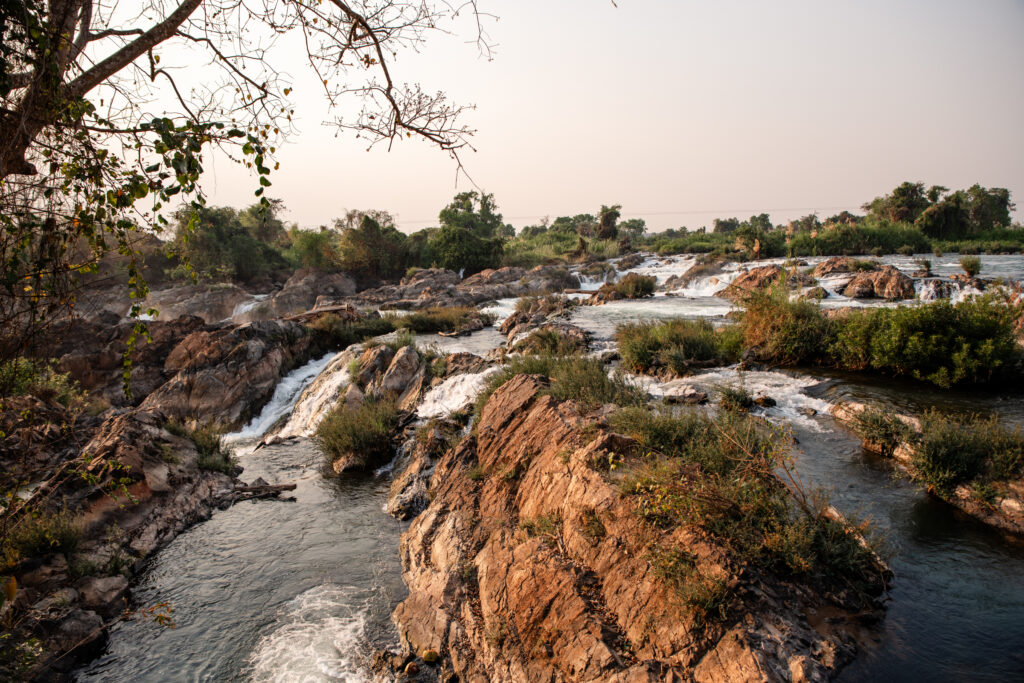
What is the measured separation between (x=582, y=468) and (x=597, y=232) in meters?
54.4

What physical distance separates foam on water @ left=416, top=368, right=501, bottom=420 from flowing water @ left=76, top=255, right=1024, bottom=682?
2.40 metres

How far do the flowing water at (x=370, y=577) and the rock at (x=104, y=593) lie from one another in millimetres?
218

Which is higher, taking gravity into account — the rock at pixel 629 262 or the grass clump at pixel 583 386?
the rock at pixel 629 262

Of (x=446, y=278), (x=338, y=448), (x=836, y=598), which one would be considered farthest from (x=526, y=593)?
(x=446, y=278)

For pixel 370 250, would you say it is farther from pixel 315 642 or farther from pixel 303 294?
pixel 315 642

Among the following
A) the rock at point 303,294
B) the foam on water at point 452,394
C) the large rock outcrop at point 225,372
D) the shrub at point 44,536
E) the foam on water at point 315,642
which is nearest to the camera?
the foam on water at point 315,642

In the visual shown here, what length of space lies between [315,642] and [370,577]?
1.07 meters

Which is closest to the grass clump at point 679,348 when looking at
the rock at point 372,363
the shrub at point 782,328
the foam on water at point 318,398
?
the shrub at point 782,328

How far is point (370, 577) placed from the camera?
600 centimetres

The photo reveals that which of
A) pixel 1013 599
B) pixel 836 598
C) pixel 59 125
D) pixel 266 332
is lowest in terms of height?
pixel 1013 599

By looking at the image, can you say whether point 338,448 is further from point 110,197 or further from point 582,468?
point 110,197

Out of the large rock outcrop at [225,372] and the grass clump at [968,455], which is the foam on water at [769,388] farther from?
the large rock outcrop at [225,372]

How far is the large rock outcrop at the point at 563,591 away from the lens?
3111 mm

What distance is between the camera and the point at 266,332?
16.1 m
